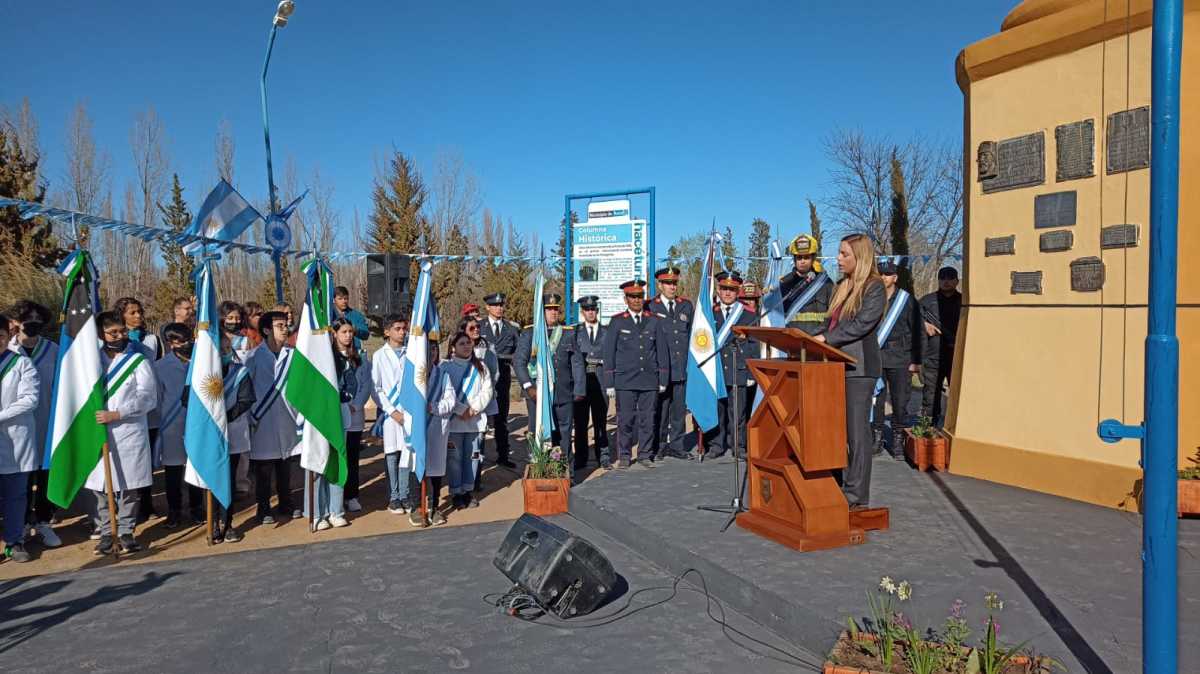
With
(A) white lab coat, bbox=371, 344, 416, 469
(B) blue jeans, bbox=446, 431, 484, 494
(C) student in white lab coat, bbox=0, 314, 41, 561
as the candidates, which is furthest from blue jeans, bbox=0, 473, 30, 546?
(B) blue jeans, bbox=446, 431, 484, 494

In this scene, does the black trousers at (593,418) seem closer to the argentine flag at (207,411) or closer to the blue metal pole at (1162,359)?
the argentine flag at (207,411)

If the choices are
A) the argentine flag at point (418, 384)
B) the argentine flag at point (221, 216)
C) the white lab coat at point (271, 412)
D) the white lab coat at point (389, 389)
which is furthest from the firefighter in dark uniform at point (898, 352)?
the argentine flag at point (221, 216)

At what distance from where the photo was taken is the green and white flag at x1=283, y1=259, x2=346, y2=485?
6570 mm

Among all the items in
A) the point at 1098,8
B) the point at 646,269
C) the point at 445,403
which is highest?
the point at 1098,8

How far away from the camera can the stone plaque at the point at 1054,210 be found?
6.10m

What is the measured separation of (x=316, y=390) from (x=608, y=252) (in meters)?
7.49

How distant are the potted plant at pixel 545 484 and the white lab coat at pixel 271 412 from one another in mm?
2149

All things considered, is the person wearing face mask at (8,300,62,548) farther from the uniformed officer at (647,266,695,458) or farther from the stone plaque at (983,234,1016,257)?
the stone plaque at (983,234,1016,257)

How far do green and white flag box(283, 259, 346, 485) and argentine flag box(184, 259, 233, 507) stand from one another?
563 millimetres

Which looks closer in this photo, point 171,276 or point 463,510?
point 463,510

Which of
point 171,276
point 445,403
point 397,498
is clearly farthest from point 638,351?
point 171,276

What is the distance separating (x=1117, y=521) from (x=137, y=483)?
7.24m

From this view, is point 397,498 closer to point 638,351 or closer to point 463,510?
point 463,510

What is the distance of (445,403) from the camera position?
712 centimetres
